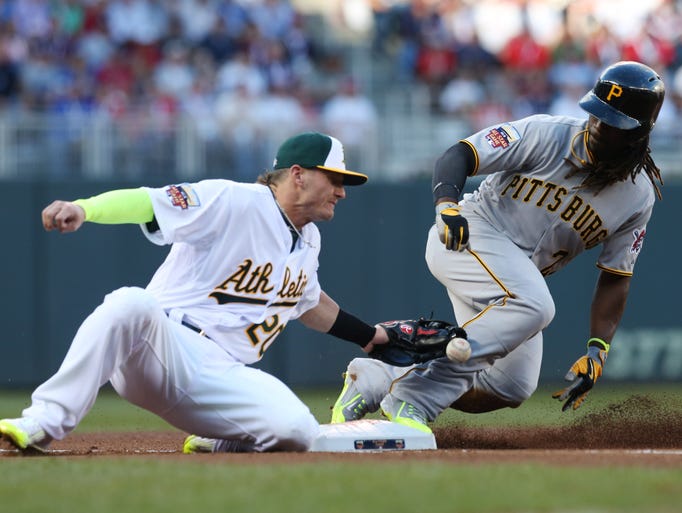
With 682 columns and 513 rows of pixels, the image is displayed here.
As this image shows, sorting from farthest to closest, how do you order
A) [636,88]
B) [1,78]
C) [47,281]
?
[1,78] → [47,281] → [636,88]

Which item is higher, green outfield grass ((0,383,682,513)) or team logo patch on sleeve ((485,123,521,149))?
team logo patch on sleeve ((485,123,521,149))

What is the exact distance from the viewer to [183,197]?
482 centimetres

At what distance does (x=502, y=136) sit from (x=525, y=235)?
0.54 meters

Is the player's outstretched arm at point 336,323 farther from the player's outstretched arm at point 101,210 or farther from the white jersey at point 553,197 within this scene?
the player's outstretched arm at point 101,210

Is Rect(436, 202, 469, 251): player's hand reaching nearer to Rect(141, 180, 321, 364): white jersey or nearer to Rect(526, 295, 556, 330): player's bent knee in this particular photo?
Rect(526, 295, 556, 330): player's bent knee

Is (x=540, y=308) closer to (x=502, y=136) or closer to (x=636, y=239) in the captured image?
(x=636, y=239)

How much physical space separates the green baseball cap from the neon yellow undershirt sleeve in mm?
684

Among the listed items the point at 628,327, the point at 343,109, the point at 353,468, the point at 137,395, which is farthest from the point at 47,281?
the point at 353,468

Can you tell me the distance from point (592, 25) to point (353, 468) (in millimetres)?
11091

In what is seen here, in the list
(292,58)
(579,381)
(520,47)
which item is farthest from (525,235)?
(520,47)

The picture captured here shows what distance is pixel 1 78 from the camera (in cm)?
1195

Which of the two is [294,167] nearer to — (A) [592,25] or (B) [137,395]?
(B) [137,395]

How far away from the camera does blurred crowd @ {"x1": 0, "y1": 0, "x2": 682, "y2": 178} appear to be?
12.0 meters

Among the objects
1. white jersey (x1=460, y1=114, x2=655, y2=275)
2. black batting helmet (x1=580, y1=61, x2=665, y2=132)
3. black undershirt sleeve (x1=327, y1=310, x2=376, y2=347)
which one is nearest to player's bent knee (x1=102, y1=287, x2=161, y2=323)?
black undershirt sleeve (x1=327, y1=310, x2=376, y2=347)
